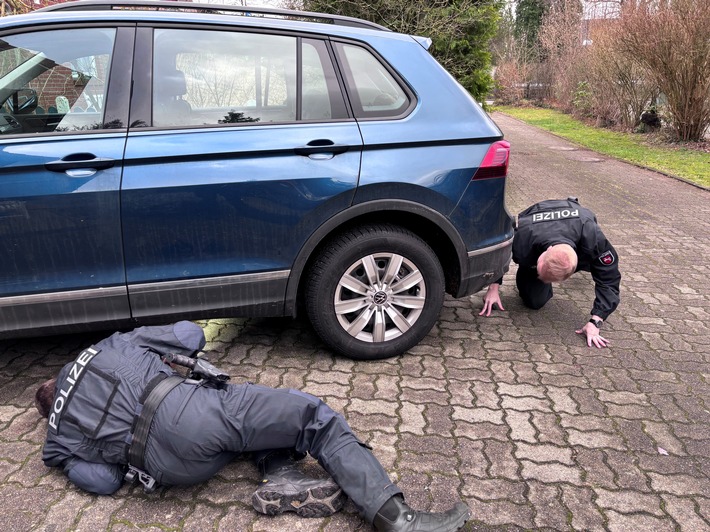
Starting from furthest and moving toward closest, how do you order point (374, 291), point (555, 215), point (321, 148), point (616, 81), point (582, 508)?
point (616, 81) < point (555, 215) < point (374, 291) < point (321, 148) < point (582, 508)

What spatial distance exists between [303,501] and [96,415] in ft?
2.85

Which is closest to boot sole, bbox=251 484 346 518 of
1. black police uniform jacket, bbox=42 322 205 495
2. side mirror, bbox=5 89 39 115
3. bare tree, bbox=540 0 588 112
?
black police uniform jacket, bbox=42 322 205 495

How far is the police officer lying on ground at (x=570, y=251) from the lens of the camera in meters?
3.55

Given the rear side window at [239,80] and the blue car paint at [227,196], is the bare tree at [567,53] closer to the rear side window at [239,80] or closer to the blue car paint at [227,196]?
the rear side window at [239,80]

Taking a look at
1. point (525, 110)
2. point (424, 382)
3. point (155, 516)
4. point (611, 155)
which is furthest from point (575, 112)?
→ point (155, 516)

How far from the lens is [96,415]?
2.21 m

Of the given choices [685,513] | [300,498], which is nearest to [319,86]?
[300,498]

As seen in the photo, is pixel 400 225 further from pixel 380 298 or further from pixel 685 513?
pixel 685 513

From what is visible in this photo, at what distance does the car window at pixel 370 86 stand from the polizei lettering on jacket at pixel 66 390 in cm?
177

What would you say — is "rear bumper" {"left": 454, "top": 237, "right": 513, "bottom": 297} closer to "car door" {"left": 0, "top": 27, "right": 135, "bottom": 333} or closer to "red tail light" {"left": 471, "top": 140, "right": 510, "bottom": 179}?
"red tail light" {"left": 471, "top": 140, "right": 510, "bottom": 179}

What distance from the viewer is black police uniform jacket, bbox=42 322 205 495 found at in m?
2.21

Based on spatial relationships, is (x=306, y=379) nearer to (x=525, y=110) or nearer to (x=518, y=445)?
(x=518, y=445)

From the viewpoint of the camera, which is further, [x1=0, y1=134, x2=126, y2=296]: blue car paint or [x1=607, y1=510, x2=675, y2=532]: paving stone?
[x1=0, y1=134, x2=126, y2=296]: blue car paint

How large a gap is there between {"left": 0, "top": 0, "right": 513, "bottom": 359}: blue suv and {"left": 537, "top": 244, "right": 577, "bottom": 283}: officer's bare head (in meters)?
0.53
